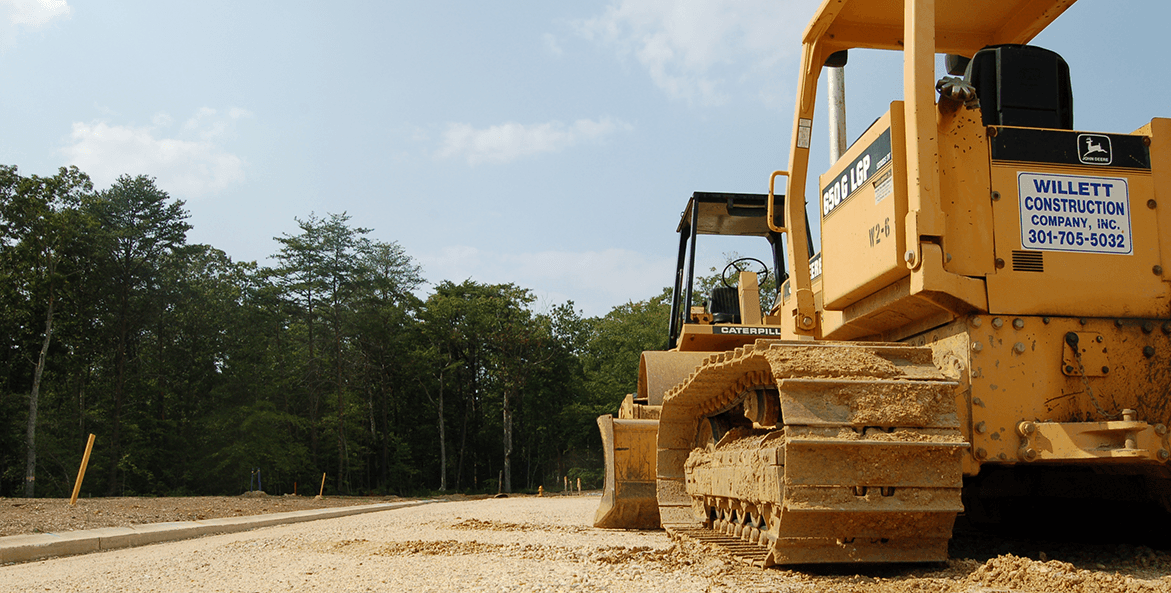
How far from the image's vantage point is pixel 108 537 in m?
8.43

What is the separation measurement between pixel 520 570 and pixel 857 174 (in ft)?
9.57

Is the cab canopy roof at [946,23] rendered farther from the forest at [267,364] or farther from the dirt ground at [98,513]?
the forest at [267,364]

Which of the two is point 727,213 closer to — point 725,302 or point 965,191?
point 725,302

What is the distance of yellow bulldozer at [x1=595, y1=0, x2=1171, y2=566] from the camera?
367 centimetres

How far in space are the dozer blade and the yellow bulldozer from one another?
7.73 feet

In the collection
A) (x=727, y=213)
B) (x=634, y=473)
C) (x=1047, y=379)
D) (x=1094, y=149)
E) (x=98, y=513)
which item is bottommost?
(x=98, y=513)

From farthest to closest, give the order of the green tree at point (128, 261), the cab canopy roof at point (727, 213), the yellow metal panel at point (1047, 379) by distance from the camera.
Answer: the green tree at point (128, 261), the cab canopy roof at point (727, 213), the yellow metal panel at point (1047, 379)

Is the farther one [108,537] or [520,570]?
[108,537]

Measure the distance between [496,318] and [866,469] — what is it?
4826 centimetres

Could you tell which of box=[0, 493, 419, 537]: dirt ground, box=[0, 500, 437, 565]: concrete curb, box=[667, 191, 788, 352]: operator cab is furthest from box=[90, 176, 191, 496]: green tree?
box=[667, 191, 788, 352]: operator cab

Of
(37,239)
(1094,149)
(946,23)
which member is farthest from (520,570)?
(37,239)

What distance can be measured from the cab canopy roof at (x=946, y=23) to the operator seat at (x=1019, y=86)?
0.76 metres

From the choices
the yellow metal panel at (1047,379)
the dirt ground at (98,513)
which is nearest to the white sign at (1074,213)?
the yellow metal panel at (1047,379)

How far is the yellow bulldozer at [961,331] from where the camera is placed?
3674 mm
